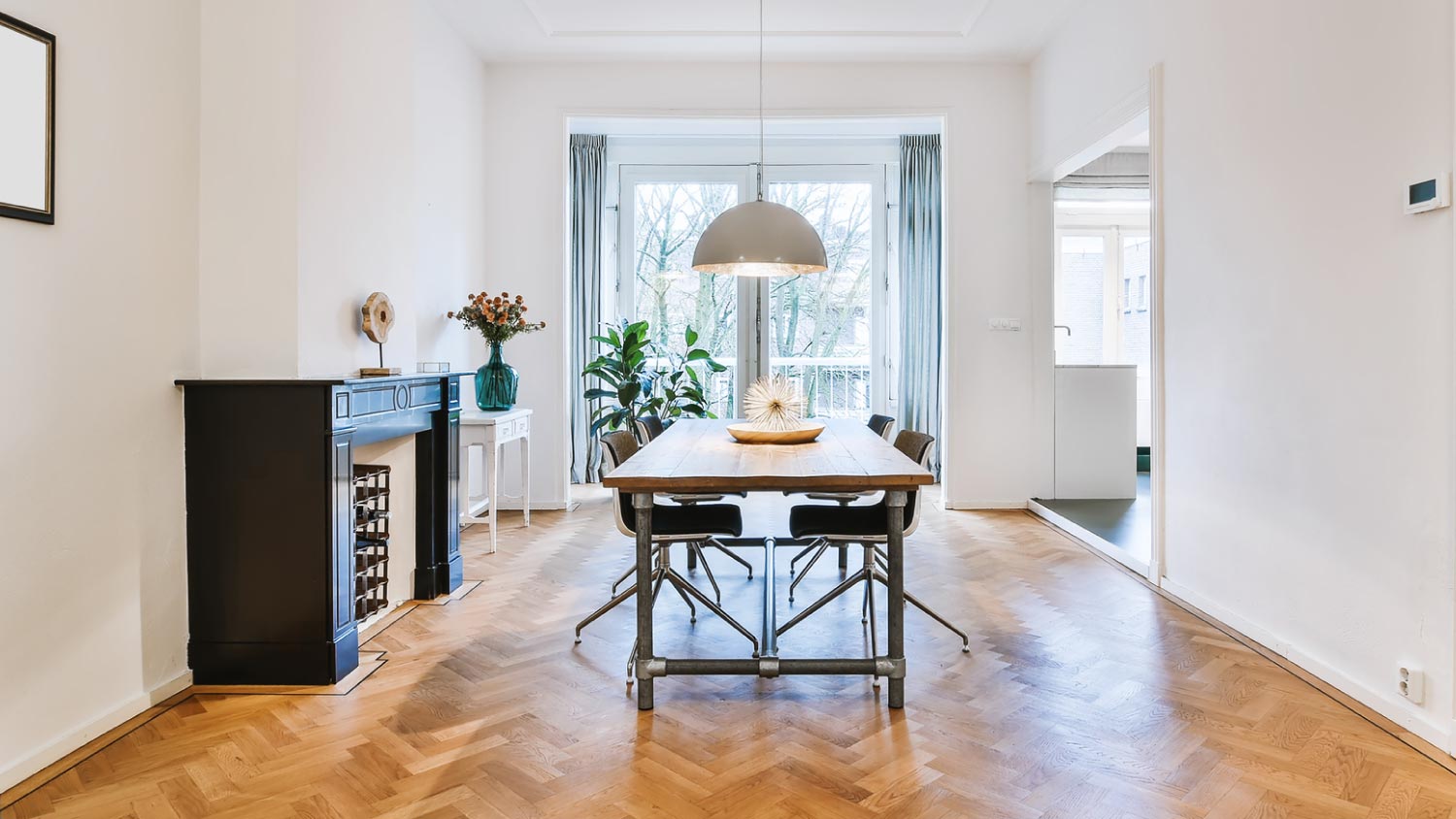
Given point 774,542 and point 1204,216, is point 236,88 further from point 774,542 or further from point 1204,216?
point 1204,216

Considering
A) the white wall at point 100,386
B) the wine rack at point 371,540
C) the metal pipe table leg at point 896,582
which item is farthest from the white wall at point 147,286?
the metal pipe table leg at point 896,582

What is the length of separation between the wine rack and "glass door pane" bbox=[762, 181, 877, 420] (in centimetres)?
402

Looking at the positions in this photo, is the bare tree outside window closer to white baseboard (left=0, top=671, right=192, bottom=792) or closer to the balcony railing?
the balcony railing

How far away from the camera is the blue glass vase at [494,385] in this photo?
15.6 ft

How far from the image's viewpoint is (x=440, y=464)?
12.1ft

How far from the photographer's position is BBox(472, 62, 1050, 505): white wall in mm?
5633

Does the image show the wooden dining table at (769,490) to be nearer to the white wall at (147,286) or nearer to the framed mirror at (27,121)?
the white wall at (147,286)

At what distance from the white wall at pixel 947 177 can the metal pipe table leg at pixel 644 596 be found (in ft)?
10.9

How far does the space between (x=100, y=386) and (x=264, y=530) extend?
660mm

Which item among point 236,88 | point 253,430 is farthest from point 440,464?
point 236,88

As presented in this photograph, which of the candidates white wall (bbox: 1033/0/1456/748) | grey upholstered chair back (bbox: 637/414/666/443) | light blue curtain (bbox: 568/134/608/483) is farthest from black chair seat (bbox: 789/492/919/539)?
light blue curtain (bbox: 568/134/608/483)

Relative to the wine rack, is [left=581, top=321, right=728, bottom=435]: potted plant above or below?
above

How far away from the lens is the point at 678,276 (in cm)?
681

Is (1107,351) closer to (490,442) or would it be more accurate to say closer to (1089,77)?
(1089,77)
